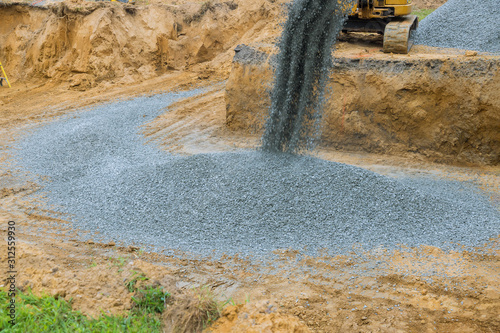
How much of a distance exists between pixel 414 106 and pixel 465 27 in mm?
4206

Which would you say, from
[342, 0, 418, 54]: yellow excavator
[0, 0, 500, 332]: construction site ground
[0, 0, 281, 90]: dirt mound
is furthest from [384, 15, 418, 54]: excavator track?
[0, 0, 281, 90]: dirt mound

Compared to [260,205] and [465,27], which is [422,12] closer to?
[465,27]

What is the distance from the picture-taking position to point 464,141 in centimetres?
677

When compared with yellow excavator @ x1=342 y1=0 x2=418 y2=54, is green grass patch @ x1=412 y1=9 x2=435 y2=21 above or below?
above

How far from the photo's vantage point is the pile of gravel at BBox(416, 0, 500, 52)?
29.3 ft

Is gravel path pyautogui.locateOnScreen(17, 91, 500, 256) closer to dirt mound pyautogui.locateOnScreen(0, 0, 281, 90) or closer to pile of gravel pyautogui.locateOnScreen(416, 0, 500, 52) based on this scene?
pile of gravel pyautogui.locateOnScreen(416, 0, 500, 52)

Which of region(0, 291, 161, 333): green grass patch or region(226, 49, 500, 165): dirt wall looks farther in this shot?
region(226, 49, 500, 165): dirt wall

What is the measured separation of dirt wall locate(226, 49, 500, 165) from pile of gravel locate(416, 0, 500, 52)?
8.96 feet

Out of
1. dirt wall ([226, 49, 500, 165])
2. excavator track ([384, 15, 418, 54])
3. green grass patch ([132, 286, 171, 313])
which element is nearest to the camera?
green grass patch ([132, 286, 171, 313])

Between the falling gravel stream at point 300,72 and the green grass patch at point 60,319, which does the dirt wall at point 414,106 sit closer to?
the falling gravel stream at point 300,72

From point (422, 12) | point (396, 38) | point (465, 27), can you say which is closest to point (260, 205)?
point (396, 38)

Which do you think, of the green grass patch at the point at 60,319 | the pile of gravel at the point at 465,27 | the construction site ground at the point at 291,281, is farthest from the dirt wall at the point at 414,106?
the green grass patch at the point at 60,319

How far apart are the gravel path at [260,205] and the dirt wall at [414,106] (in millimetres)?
1065

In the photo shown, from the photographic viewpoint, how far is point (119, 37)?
11.2 metres
